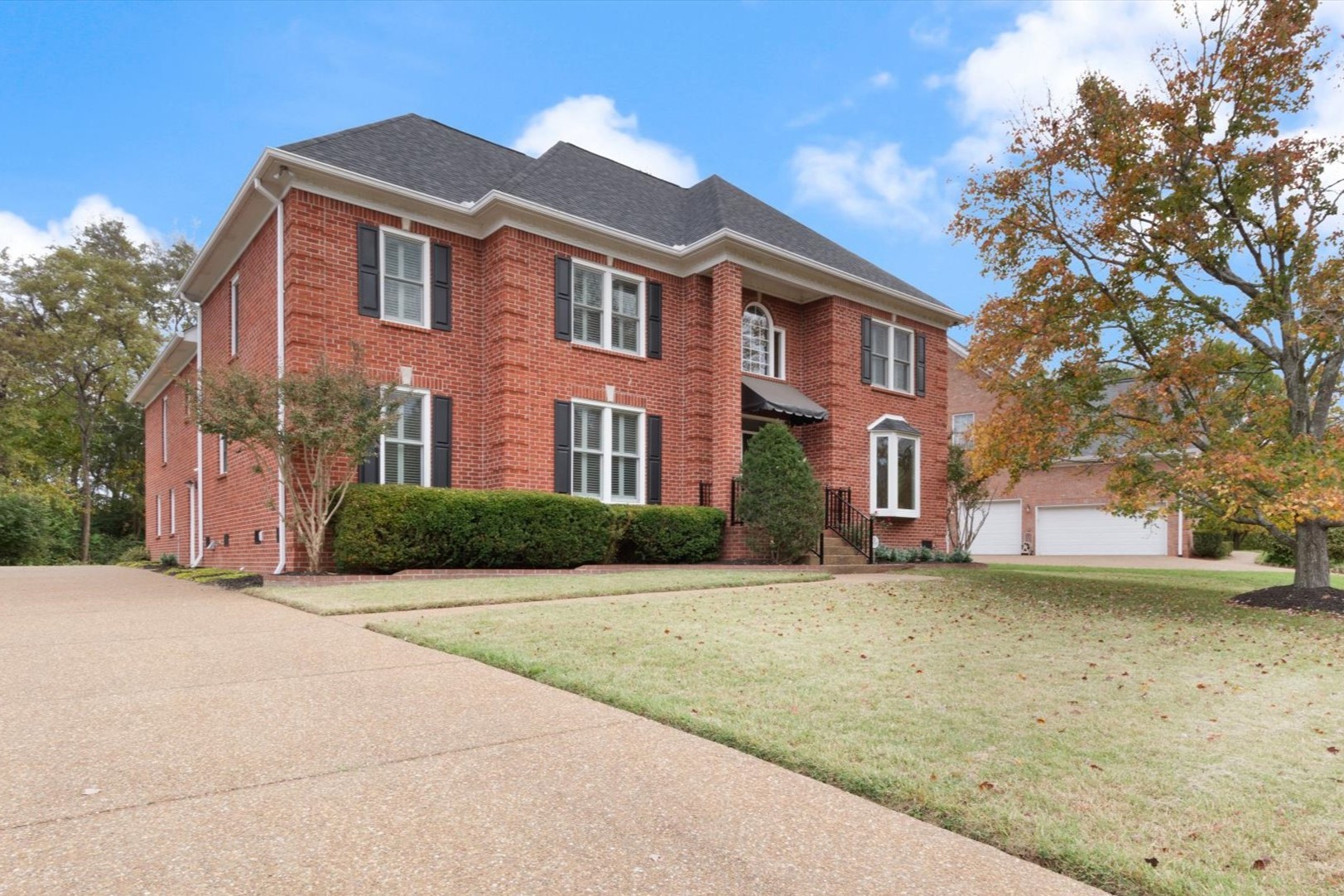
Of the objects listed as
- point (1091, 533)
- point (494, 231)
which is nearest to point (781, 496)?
point (494, 231)

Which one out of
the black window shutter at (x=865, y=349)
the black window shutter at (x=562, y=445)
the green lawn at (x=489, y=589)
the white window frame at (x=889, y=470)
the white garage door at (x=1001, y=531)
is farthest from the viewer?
the white garage door at (x=1001, y=531)

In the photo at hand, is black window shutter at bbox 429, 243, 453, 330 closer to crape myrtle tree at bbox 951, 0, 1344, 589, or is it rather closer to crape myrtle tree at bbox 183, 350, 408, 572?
crape myrtle tree at bbox 183, 350, 408, 572

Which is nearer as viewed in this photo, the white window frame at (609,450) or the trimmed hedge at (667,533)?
the trimmed hedge at (667,533)

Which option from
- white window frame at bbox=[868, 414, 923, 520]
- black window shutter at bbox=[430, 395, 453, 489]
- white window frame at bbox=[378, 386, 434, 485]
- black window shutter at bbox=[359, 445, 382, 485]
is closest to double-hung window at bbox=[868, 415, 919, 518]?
white window frame at bbox=[868, 414, 923, 520]

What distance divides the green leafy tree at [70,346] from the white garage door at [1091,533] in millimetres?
33839

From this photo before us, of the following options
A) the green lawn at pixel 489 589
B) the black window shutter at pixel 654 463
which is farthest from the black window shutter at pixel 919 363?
the green lawn at pixel 489 589

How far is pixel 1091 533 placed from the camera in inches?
1091

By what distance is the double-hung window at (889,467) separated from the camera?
17688 mm

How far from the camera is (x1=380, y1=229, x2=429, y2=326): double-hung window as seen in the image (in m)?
12.8

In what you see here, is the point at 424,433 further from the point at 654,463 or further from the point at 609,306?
the point at 654,463

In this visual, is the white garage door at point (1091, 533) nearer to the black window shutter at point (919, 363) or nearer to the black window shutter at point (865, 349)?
the black window shutter at point (919, 363)

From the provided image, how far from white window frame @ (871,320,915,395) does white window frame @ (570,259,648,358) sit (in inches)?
230

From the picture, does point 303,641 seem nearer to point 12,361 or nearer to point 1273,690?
point 1273,690

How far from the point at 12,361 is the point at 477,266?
78.4 ft
